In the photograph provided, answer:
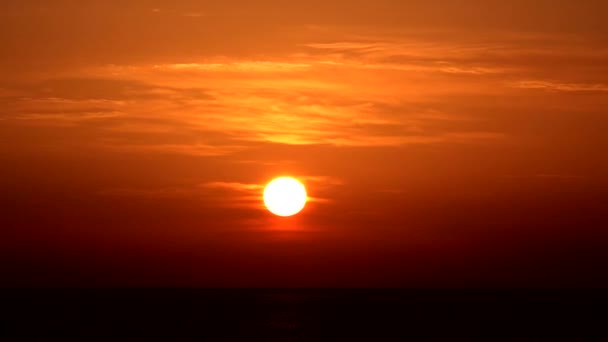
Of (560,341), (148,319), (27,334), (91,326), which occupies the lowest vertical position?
(560,341)

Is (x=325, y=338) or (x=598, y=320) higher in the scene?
(x=598, y=320)

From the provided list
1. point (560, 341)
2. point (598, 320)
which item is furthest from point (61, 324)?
point (598, 320)

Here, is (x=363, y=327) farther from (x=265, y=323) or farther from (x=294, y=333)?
(x=265, y=323)

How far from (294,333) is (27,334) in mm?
23252

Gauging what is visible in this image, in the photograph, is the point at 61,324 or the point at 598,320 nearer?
the point at 61,324

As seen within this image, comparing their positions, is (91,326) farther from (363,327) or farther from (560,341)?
(560,341)

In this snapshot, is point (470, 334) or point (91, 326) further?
point (91, 326)

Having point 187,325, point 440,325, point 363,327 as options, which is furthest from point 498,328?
point 187,325

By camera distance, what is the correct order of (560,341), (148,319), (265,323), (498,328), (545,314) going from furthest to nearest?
(545,314), (148,319), (265,323), (498,328), (560,341)

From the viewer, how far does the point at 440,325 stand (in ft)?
Answer: 318

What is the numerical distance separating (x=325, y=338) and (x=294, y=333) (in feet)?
24.5

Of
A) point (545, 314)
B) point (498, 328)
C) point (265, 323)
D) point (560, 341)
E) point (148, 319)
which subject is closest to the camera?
point (560, 341)

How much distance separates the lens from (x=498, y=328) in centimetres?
9244

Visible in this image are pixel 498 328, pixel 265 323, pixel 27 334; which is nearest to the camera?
pixel 27 334
